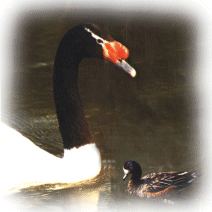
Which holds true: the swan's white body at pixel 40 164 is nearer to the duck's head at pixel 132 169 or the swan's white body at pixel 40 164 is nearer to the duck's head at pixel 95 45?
the duck's head at pixel 132 169

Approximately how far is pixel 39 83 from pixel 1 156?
0.35 meters

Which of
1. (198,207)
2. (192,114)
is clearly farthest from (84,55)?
(198,207)

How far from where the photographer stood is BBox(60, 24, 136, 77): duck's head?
188 cm

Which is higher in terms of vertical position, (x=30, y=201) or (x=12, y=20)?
(x=12, y=20)

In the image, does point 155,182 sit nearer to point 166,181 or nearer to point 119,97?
point 166,181

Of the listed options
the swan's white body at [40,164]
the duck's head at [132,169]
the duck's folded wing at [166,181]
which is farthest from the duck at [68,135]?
the duck's folded wing at [166,181]

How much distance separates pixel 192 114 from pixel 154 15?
46 cm

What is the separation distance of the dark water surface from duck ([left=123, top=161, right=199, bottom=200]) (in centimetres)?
4

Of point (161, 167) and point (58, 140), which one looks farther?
point (58, 140)

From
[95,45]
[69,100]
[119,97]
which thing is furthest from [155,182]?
[95,45]

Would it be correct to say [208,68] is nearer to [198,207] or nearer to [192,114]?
[192,114]

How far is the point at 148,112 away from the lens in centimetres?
207

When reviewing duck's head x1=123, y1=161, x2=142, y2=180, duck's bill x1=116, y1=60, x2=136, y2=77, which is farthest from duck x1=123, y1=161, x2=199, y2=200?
duck's bill x1=116, y1=60, x2=136, y2=77

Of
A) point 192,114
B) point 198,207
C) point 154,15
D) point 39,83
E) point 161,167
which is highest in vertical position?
point 154,15
